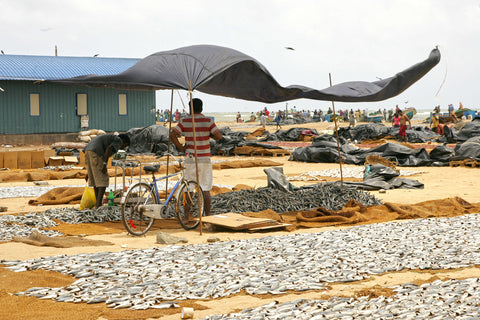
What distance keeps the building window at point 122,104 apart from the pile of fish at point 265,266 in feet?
86.9

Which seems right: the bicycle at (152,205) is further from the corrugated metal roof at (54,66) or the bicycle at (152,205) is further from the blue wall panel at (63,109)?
the corrugated metal roof at (54,66)

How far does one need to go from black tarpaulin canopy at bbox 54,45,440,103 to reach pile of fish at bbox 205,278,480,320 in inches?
191

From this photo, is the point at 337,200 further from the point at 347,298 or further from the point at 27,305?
the point at 27,305

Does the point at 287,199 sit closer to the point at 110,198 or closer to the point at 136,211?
the point at 110,198

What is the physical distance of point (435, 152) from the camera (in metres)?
20.8

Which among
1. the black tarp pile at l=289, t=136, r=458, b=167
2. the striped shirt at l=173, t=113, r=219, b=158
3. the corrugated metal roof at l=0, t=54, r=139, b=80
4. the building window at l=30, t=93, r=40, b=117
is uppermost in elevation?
the corrugated metal roof at l=0, t=54, r=139, b=80

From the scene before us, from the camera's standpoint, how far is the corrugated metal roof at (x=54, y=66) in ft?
102

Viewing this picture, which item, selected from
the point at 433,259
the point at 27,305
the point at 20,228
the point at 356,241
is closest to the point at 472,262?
the point at 433,259

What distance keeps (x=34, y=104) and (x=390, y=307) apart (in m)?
29.6

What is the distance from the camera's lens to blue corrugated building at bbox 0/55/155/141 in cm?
3100

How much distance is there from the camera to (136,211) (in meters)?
8.88

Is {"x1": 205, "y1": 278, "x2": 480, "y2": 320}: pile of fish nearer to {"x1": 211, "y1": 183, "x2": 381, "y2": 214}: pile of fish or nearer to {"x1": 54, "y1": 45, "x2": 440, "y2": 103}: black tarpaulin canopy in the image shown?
{"x1": 54, "y1": 45, "x2": 440, "y2": 103}: black tarpaulin canopy

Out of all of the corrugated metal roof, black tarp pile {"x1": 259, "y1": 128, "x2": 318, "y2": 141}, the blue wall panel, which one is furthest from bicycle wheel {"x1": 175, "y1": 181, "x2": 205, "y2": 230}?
black tarp pile {"x1": 259, "y1": 128, "x2": 318, "y2": 141}

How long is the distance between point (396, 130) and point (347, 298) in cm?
3021
